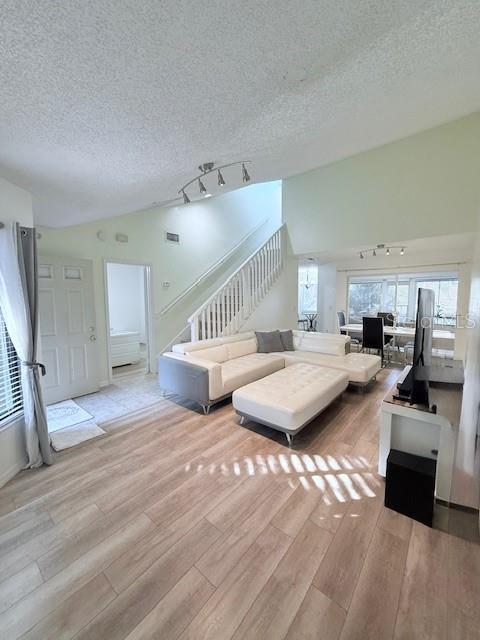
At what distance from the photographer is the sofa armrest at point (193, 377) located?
3.10 m

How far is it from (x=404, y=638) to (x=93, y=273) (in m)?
4.72

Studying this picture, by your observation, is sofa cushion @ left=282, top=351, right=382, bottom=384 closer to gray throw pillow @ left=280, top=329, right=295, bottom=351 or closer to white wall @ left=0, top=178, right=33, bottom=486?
gray throw pillow @ left=280, top=329, right=295, bottom=351

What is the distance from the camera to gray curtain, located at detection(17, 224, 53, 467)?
2.10 m

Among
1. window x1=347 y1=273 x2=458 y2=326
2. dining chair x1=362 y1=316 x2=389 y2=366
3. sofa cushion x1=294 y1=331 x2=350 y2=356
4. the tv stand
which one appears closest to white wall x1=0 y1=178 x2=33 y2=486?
the tv stand

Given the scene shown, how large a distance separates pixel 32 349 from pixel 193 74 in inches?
92.3

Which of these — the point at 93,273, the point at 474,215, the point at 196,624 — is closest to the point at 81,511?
the point at 196,624

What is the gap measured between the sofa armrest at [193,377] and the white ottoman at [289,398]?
0.39m

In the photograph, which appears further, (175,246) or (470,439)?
(175,246)

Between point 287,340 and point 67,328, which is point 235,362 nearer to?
point 287,340

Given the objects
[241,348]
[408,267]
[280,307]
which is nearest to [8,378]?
[241,348]

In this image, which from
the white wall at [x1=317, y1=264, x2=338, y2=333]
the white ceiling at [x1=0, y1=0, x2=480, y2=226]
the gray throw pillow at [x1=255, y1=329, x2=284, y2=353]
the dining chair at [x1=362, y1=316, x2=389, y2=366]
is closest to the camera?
the white ceiling at [x1=0, y1=0, x2=480, y2=226]

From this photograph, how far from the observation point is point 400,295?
21.3ft

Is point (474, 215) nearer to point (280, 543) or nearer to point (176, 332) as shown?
point (280, 543)

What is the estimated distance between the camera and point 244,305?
4.89m
